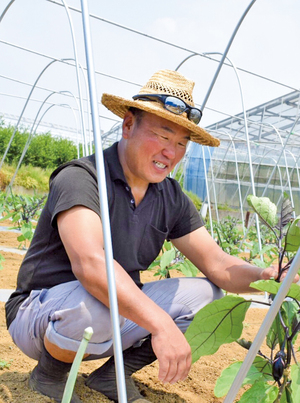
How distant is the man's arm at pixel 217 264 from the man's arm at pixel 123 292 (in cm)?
41

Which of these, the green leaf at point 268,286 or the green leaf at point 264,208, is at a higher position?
the green leaf at point 264,208

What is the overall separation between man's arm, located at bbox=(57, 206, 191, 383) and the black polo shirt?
119 millimetres

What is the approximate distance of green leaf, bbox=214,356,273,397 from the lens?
3.47 ft

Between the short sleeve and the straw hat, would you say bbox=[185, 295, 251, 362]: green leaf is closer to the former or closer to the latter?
the short sleeve

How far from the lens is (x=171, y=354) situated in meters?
1.02

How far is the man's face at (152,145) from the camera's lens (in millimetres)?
1367

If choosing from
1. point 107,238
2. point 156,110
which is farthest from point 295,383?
point 156,110

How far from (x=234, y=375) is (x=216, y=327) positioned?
121mm

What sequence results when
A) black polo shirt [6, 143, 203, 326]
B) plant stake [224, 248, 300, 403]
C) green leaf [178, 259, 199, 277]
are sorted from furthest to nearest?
green leaf [178, 259, 199, 277], black polo shirt [6, 143, 203, 326], plant stake [224, 248, 300, 403]

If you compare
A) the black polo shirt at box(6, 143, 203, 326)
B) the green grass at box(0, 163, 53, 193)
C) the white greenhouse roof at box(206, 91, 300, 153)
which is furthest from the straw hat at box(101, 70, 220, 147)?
the white greenhouse roof at box(206, 91, 300, 153)

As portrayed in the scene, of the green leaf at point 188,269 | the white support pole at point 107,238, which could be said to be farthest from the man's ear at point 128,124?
the green leaf at point 188,269

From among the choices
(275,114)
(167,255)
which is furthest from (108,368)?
(275,114)

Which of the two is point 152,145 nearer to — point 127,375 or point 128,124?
point 128,124

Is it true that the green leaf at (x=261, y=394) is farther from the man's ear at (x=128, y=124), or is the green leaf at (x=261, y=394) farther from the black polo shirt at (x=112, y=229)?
the man's ear at (x=128, y=124)
